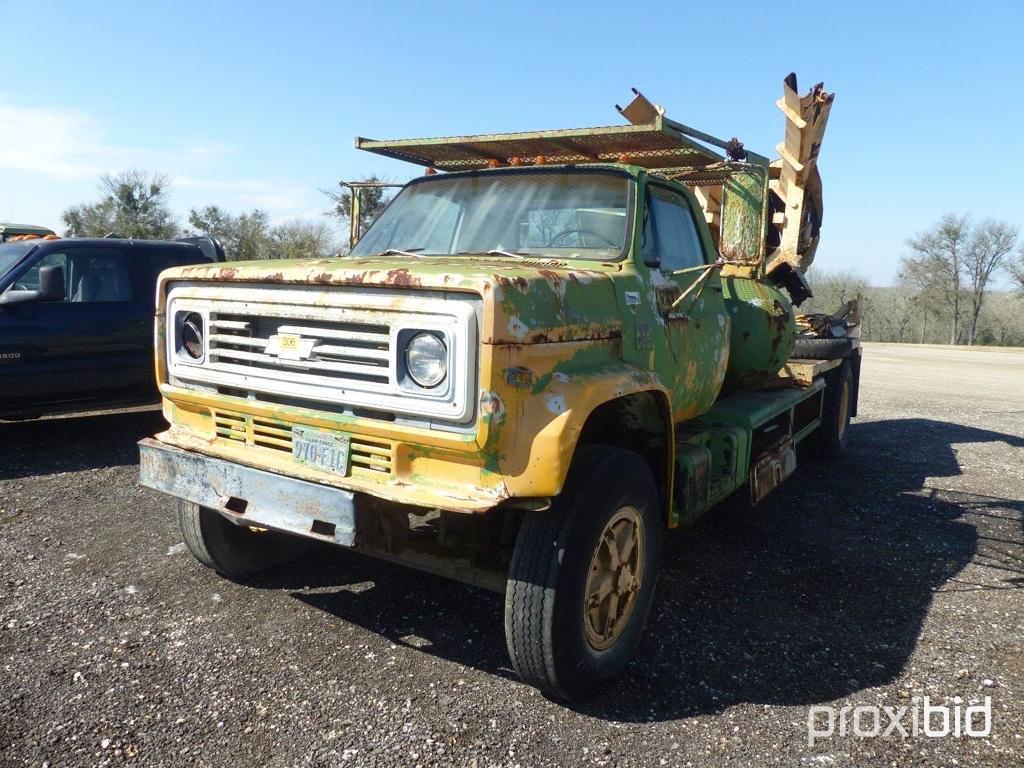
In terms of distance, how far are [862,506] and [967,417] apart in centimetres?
610

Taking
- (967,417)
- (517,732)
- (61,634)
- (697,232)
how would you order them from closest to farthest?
(517,732), (61,634), (697,232), (967,417)

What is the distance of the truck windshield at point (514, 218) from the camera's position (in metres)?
3.83

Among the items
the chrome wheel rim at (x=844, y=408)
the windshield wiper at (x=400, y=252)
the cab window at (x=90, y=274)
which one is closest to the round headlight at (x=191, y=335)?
the windshield wiper at (x=400, y=252)

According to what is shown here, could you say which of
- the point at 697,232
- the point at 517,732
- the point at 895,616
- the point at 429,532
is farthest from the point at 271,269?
the point at 895,616

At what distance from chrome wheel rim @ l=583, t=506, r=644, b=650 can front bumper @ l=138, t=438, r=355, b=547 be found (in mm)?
989

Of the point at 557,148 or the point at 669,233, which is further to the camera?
the point at 557,148

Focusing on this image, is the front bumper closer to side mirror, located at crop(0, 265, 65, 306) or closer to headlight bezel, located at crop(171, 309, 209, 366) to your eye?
headlight bezel, located at crop(171, 309, 209, 366)

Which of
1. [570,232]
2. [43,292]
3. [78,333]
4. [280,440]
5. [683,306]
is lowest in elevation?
[280,440]

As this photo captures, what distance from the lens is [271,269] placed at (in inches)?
128

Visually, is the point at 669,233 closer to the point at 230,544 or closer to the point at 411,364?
the point at 411,364

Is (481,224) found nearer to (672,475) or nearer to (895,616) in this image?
(672,475)

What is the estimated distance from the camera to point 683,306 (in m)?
4.07

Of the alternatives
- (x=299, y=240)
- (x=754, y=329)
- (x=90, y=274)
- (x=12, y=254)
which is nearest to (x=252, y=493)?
(x=754, y=329)

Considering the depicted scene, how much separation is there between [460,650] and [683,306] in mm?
2015
